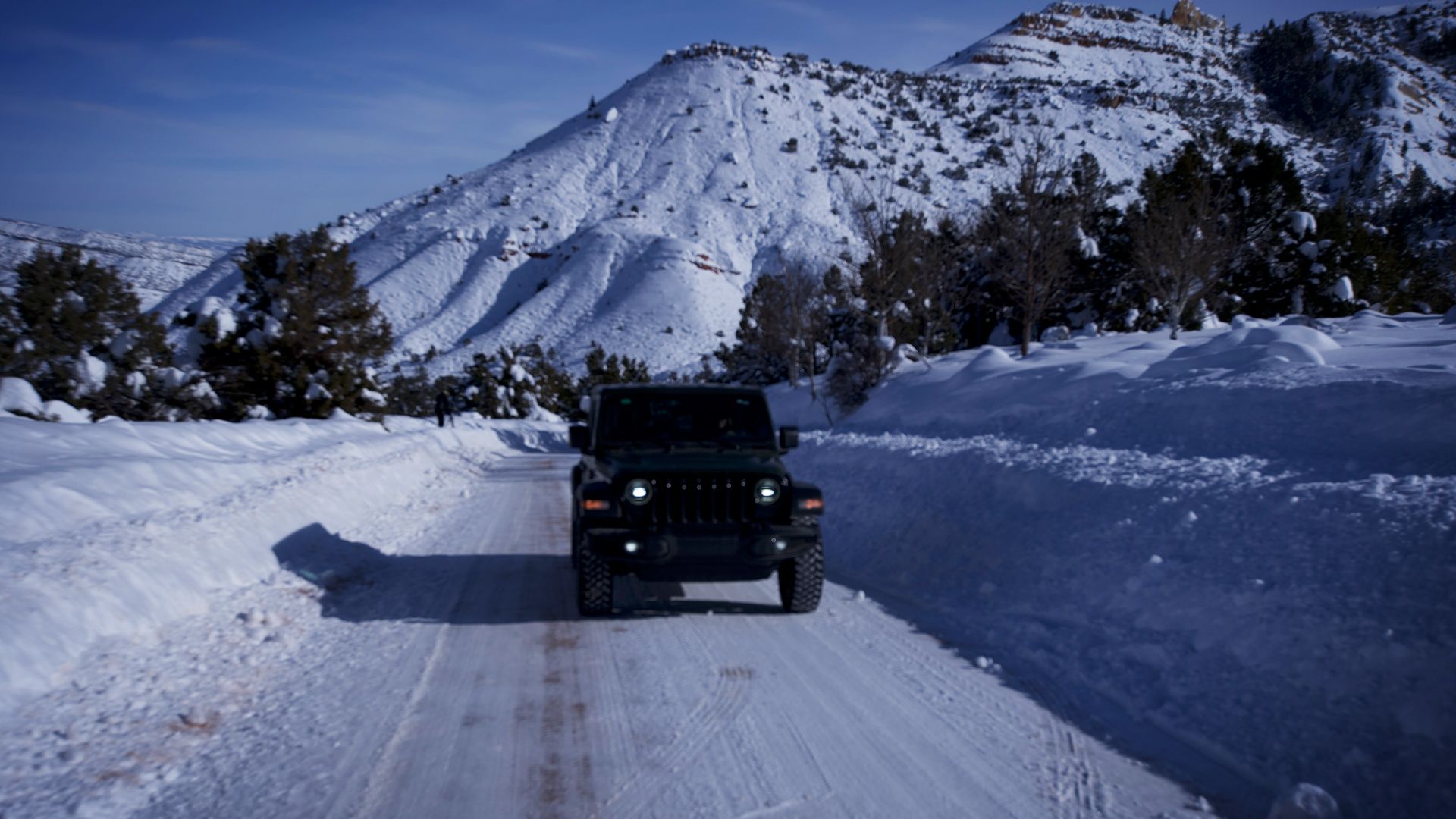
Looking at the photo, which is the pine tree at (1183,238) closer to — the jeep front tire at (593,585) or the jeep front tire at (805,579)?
the jeep front tire at (805,579)

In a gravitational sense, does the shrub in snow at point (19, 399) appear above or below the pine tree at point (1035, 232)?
below

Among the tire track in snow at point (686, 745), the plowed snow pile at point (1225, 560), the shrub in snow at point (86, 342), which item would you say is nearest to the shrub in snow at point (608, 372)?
the shrub in snow at point (86, 342)

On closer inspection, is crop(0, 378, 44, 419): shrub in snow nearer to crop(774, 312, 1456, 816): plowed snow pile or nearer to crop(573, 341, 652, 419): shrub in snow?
crop(774, 312, 1456, 816): plowed snow pile

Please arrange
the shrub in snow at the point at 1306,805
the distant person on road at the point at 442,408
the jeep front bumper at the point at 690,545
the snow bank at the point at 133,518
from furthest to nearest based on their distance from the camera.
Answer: the distant person on road at the point at 442,408 < the jeep front bumper at the point at 690,545 < the snow bank at the point at 133,518 < the shrub in snow at the point at 1306,805

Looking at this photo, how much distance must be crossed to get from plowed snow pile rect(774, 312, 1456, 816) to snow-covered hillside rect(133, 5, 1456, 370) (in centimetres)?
4515

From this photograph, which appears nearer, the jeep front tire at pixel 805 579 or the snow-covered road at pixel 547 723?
the snow-covered road at pixel 547 723

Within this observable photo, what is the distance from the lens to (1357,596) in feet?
16.3

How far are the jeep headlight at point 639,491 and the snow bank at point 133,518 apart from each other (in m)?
3.52

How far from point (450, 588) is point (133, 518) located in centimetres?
308

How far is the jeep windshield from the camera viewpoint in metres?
7.73

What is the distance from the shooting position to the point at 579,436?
810 centimetres

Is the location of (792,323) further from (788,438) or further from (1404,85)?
(1404,85)

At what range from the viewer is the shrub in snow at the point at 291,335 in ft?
88.3

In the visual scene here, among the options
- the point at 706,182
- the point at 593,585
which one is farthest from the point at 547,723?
the point at 706,182
